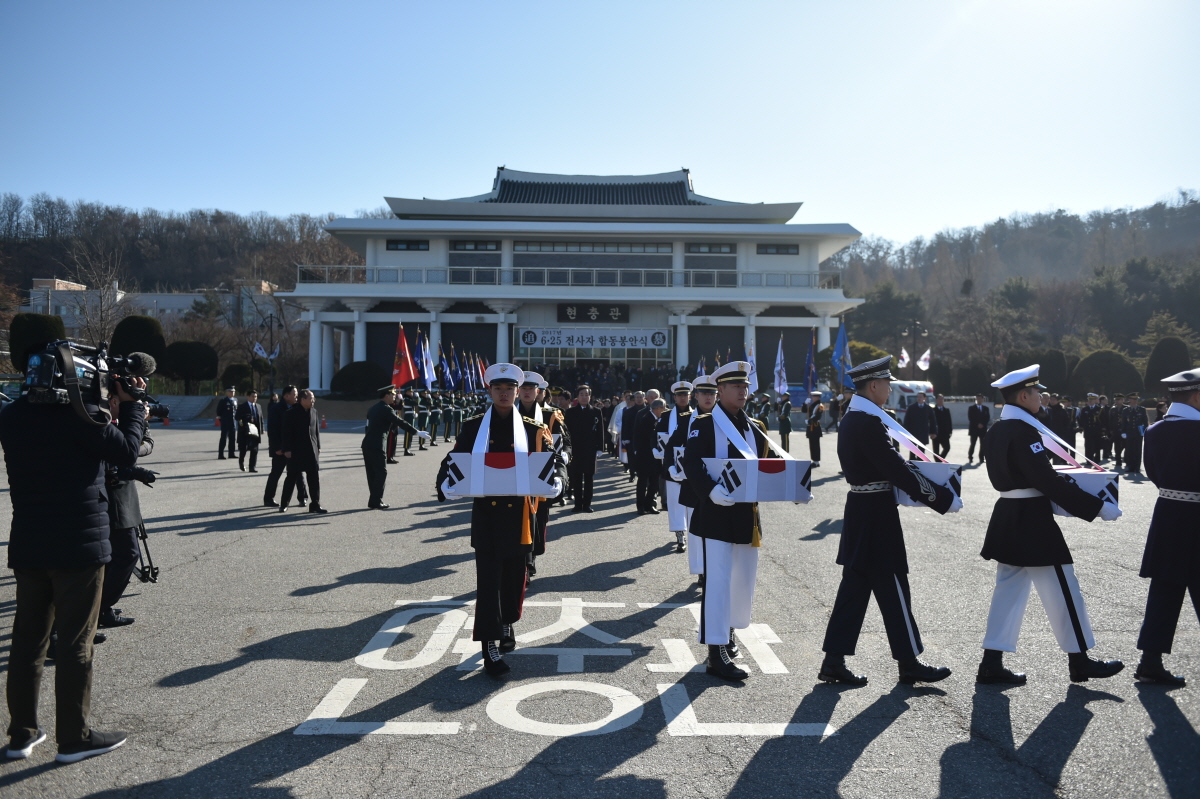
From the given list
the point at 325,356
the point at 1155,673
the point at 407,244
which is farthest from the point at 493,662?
the point at 407,244

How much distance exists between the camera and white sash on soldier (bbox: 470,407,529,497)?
4867 mm

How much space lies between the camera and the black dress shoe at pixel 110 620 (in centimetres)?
571

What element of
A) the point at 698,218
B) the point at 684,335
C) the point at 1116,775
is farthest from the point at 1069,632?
the point at 698,218

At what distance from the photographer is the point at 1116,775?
3.56m

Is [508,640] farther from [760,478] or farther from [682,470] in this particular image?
[760,478]

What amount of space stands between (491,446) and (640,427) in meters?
6.75

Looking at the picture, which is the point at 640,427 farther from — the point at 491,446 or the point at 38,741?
the point at 38,741

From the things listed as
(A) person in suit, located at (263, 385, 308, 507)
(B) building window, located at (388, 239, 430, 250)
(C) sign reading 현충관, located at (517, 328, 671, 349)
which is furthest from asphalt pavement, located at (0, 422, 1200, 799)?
(B) building window, located at (388, 239, 430, 250)

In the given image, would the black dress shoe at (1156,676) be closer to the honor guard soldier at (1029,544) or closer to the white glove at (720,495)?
the honor guard soldier at (1029,544)

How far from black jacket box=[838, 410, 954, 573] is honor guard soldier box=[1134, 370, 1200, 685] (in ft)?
4.63

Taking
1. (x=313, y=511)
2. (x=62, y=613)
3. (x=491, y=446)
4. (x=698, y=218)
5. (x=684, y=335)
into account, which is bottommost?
(x=313, y=511)

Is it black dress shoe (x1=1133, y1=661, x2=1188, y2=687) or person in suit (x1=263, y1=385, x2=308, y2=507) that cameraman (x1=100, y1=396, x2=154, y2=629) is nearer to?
person in suit (x1=263, y1=385, x2=308, y2=507)

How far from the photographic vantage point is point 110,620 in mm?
5734

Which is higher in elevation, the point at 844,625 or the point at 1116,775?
the point at 844,625
